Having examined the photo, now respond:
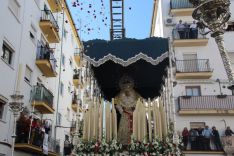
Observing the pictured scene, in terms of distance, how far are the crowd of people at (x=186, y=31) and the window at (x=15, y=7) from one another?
11464 mm

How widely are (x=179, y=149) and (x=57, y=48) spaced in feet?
63.0

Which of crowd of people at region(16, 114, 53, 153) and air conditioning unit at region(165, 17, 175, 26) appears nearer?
crowd of people at region(16, 114, 53, 153)

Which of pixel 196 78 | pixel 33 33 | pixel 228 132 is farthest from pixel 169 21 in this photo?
pixel 33 33

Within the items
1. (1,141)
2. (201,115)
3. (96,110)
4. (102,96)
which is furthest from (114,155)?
(201,115)

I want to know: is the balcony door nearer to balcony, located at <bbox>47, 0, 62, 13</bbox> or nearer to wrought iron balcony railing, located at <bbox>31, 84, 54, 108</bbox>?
balcony, located at <bbox>47, 0, 62, 13</bbox>

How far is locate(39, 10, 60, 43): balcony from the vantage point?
20.6 meters

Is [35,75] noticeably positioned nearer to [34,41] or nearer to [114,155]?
[34,41]

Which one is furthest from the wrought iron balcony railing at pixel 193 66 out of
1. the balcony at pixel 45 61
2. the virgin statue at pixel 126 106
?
the virgin statue at pixel 126 106

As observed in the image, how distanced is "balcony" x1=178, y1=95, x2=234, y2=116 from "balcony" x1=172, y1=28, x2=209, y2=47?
4199 mm

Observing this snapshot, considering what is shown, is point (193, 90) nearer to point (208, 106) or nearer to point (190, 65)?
point (190, 65)

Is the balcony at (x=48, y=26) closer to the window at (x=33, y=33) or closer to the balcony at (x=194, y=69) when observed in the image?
the window at (x=33, y=33)

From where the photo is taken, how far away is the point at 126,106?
9.35 m

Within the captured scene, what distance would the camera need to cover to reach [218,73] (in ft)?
75.4

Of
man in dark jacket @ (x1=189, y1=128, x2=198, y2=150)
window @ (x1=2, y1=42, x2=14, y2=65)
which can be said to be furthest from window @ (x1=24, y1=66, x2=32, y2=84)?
man in dark jacket @ (x1=189, y1=128, x2=198, y2=150)
